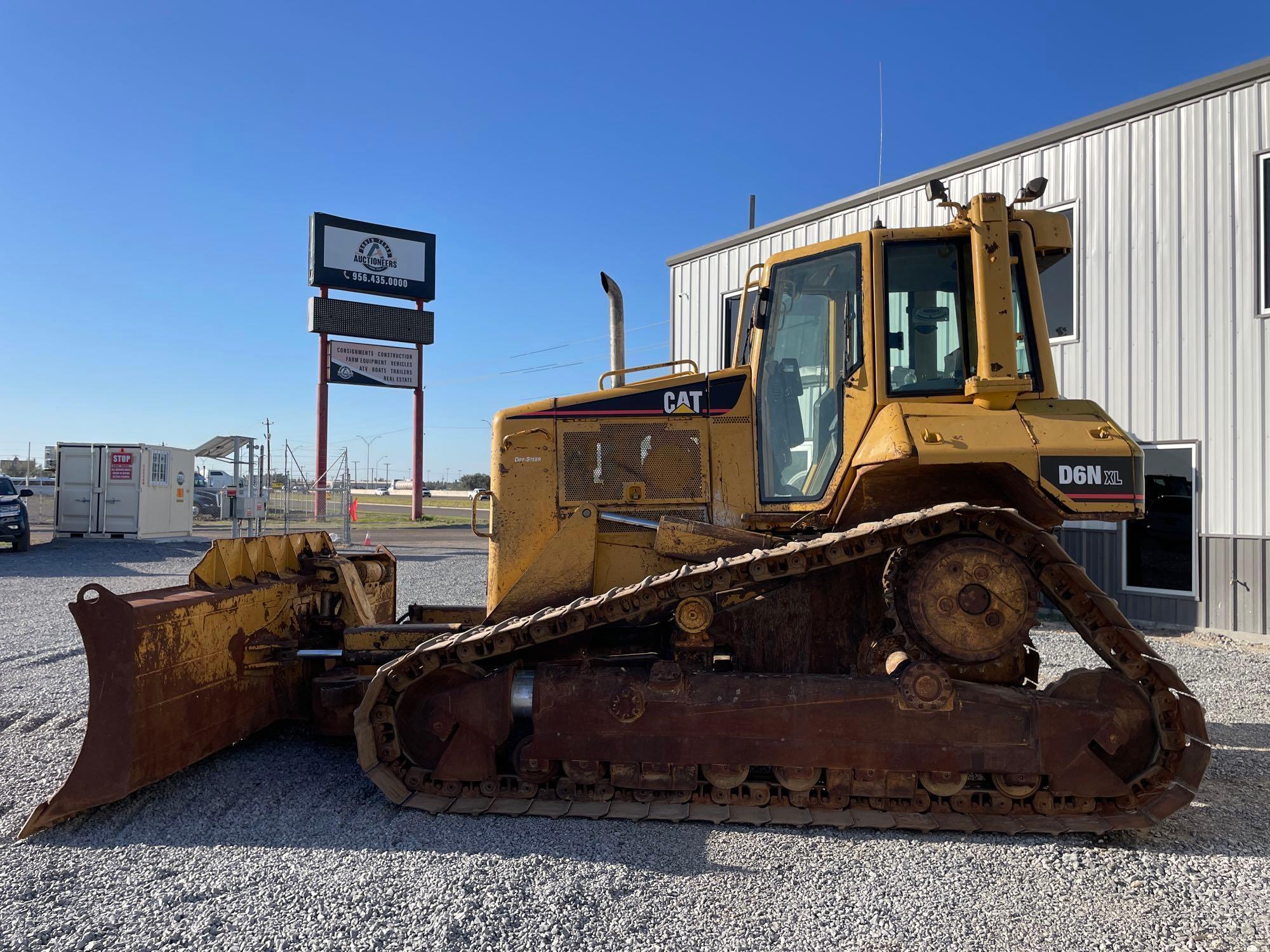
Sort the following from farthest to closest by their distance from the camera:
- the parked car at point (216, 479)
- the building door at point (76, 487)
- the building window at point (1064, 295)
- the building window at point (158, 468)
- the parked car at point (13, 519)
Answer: the parked car at point (216, 479) → the building window at point (158, 468) → the building door at point (76, 487) → the parked car at point (13, 519) → the building window at point (1064, 295)

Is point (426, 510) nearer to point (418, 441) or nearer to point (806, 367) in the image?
point (418, 441)

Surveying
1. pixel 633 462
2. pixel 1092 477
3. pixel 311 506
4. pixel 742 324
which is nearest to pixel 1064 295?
pixel 742 324

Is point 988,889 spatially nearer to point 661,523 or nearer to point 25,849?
point 661,523

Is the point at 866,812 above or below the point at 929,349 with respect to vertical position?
below

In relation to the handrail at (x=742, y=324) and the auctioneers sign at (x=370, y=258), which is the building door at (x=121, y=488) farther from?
the handrail at (x=742, y=324)

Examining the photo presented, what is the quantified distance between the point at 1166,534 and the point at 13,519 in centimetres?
2265

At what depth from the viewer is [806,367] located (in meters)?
4.91

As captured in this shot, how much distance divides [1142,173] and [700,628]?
1003 centimetres

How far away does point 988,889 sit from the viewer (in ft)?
11.3

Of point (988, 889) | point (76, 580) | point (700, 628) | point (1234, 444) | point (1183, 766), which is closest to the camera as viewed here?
point (988, 889)

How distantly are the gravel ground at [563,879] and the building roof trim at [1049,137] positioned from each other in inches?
314

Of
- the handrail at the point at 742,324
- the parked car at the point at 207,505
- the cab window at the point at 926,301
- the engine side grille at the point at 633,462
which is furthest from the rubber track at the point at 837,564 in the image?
the parked car at the point at 207,505

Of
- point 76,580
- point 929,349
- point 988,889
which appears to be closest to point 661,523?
point 929,349

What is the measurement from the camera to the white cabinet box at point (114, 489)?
68.6ft
